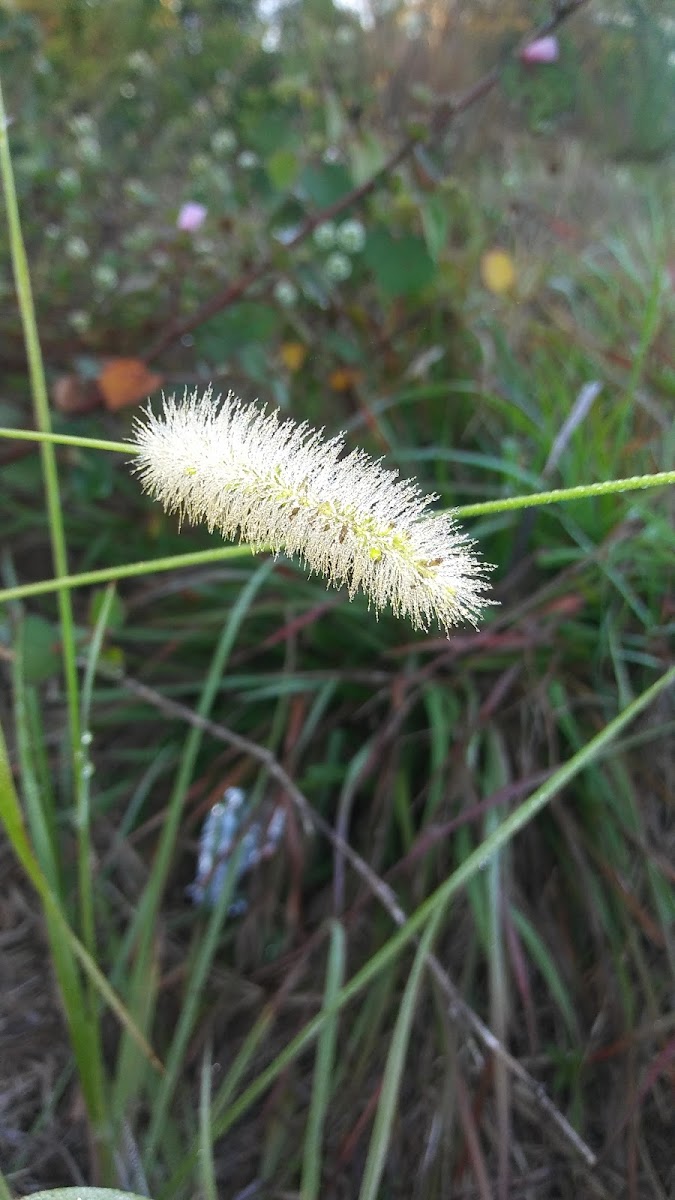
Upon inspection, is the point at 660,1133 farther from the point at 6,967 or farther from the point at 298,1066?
Result: the point at 6,967

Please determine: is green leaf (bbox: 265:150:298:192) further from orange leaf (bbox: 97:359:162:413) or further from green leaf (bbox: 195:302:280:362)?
orange leaf (bbox: 97:359:162:413)

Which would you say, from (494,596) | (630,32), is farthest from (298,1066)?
(630,32)

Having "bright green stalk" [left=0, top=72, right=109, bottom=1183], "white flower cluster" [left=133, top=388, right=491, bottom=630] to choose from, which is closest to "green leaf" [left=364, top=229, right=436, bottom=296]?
"bright green stalk" [left=0, top=72, right=109, bottom=1183]

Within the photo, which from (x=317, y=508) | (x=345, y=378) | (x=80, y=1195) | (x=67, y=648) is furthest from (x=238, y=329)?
(x=80, y=1195)

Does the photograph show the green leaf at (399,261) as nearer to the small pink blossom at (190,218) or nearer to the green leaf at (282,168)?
the green leaf at (282,168)

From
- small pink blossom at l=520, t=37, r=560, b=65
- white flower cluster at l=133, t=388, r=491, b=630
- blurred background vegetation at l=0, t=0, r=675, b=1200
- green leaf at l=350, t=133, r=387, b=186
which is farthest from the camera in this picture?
green leaf at l=350, t=133, r=387, b=186

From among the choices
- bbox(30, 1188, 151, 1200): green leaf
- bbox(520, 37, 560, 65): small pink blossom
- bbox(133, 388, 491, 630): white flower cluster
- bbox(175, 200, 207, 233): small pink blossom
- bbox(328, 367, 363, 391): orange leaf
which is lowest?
bbox(30, 1188, 151, 1200): green leaf
